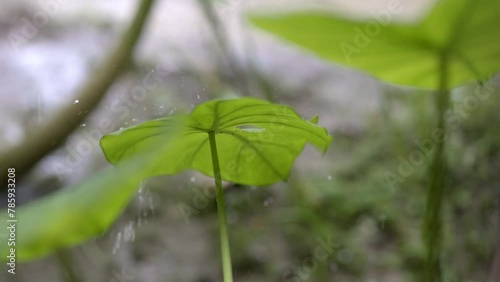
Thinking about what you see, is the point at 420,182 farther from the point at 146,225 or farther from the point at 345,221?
the point at 146,225

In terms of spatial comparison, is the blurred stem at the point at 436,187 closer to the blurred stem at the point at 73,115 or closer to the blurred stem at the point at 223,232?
the blurred stem at the point at 223,232

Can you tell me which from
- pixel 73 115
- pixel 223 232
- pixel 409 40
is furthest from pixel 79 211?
pixel 73 115

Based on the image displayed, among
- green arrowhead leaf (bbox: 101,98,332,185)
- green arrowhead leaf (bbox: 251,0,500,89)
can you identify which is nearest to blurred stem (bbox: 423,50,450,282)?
green arrowhead leaf (bbox: 251,0,500,89)

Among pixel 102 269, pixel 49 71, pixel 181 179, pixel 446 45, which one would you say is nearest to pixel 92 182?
pixel 446 45

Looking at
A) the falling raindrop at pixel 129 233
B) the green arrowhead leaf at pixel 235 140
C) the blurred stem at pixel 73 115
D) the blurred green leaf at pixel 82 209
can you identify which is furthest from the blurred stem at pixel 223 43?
the blurred green leaf at pixel 82 209

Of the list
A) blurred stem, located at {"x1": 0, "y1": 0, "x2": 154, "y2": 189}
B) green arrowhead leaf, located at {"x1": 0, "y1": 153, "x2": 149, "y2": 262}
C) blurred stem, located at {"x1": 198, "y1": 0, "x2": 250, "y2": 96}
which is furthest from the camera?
blurred stem, located at {"x1": 198, "y1": 0, "x2": 250, "y2": 96}

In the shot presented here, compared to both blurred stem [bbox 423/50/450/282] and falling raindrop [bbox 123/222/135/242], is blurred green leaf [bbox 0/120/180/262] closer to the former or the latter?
blurred stem [bbox 423/50/450/282]
